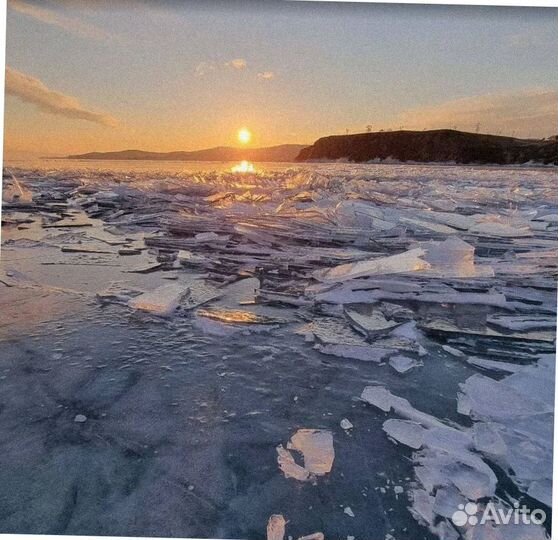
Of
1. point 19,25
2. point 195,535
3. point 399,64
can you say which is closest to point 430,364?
point 195,535

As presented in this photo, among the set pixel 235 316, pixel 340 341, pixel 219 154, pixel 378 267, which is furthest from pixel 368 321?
pixel 219 154

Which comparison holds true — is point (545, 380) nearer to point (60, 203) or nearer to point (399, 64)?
point (399, 64)

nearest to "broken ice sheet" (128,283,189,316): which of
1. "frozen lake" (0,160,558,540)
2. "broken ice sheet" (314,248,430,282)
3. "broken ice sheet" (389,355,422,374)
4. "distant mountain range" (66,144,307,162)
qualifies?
"frozen lake" (0,160,558,540)

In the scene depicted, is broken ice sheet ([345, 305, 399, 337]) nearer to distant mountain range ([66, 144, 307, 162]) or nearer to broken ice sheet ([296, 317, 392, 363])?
broken ice sheet ([296, 317, 392, 363])

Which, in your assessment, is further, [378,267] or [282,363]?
[378,267]

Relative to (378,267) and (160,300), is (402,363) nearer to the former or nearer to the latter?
(378,267)

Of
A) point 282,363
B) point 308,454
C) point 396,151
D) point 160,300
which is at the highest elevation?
point 396,151
